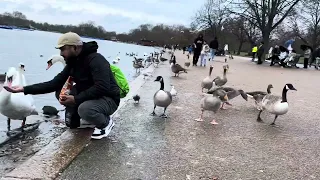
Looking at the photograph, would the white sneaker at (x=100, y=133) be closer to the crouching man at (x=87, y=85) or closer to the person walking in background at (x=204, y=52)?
the crouching man at (x=87, y=85)

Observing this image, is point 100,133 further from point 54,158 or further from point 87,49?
point 87,49

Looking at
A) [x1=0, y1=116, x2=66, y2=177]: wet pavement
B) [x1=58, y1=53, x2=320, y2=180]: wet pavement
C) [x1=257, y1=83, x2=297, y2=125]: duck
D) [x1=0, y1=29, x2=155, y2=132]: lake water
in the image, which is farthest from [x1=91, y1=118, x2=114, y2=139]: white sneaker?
[x1=257, y1=83, x2=297, y2=125]: duck

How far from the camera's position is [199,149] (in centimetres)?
520

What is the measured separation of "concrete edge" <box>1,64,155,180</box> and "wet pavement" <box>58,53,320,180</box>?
11cm

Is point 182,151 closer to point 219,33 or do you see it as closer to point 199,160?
point 199,160

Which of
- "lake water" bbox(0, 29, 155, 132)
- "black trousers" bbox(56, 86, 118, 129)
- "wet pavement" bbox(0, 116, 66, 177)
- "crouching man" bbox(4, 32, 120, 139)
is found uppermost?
"crouching man" bbox(4, 32, 120, 139)

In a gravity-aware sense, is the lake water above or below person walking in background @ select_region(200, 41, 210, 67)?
below

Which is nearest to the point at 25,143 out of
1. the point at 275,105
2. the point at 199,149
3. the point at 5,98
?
the point at 5,98

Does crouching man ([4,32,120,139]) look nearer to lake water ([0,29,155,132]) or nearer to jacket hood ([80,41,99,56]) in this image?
jacket hood ([80,41,99,56])

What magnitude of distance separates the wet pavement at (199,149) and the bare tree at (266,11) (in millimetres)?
26443

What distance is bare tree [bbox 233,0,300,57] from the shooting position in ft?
108

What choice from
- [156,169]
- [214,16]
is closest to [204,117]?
[156,169]

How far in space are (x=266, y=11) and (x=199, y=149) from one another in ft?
102

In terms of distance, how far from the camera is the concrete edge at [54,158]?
3.91 metres
